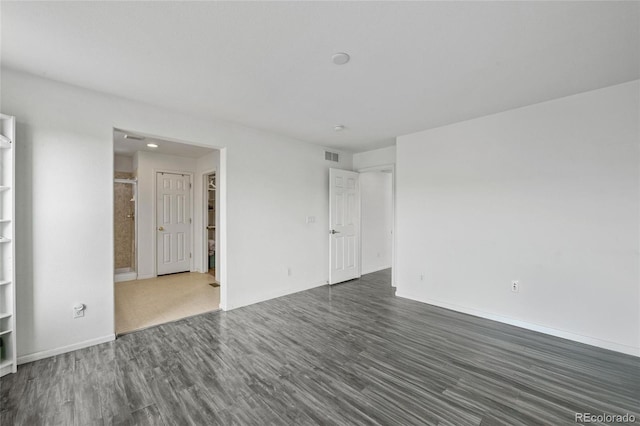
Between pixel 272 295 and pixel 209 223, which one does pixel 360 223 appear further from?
pixel 209 223

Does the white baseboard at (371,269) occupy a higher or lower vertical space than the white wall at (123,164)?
lower

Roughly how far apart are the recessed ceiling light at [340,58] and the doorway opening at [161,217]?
3.62 meters

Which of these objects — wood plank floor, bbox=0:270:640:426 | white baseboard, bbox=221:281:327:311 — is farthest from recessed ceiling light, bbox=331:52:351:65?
white baseboard, bbox=221:281:327:311

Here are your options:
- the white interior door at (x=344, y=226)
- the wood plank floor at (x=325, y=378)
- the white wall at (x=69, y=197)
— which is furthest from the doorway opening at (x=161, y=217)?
the white interior door at (x=344, y=226)

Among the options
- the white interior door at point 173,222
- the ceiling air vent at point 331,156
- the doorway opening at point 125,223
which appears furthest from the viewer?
the white interior door at point 173,222

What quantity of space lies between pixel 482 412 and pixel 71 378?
319 centimetres

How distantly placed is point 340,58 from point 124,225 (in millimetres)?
5875

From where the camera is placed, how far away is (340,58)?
2.15 m

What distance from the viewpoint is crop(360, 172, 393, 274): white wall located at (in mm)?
5918

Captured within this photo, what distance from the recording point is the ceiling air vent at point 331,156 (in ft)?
17.0

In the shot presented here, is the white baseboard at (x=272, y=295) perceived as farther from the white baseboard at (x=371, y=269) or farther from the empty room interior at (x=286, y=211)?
the white baseboard at (x=371, y=269)

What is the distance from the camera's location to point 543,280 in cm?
307

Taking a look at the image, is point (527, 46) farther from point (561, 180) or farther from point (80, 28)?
point (80, 28)

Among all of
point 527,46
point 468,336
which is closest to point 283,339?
point 468,336
